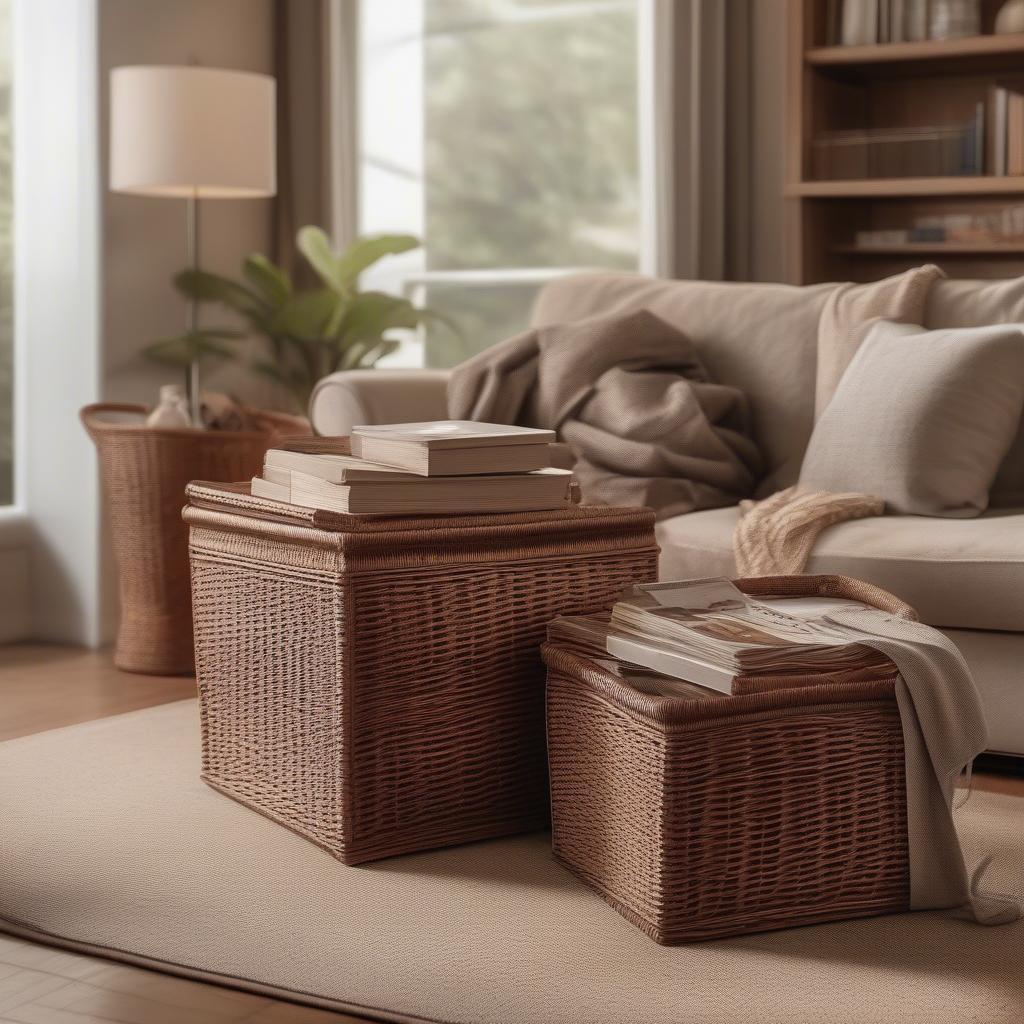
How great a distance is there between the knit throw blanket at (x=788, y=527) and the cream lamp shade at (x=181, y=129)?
1.59m

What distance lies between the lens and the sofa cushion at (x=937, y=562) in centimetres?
240

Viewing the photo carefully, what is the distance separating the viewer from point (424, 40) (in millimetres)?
4625

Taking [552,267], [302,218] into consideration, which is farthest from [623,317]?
[302,218]

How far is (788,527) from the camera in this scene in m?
2.56

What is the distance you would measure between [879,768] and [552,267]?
9.63 ft

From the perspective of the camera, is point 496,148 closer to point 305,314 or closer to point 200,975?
point 305,314

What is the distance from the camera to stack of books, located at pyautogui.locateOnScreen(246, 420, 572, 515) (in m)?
2.00

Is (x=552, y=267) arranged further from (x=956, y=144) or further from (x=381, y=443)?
(x=381, y=443)

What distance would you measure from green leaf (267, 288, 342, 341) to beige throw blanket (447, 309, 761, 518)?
119 cm

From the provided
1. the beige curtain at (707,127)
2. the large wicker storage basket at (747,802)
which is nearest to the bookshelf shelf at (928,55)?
the beige curtain at (707,127)

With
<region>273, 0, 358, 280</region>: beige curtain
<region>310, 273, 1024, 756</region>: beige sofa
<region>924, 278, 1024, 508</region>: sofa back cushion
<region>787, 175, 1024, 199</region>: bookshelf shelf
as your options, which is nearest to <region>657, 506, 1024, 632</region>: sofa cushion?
<region>310, 273, 1024, 756</region>: beige sofa

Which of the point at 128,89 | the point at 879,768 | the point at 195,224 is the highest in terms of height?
the point at 128,89

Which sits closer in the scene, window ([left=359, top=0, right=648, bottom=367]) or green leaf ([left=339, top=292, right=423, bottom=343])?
green leaf ([left=339, top=292, right=423, bottom=343])

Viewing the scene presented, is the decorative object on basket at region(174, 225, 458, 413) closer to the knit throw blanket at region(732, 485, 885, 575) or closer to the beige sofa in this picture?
the beige sofa
